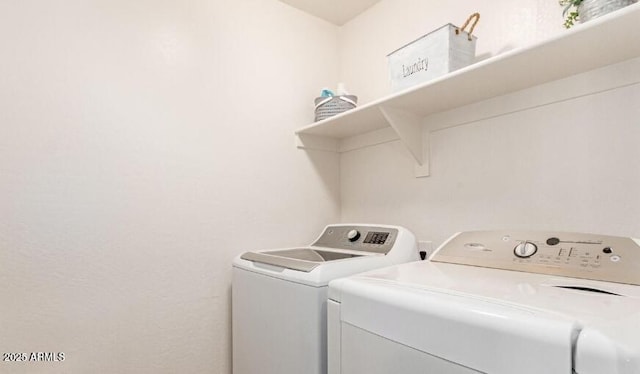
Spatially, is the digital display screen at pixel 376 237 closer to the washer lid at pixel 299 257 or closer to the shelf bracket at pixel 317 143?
the washer lid at pixel 299 257

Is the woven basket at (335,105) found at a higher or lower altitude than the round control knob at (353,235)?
higher

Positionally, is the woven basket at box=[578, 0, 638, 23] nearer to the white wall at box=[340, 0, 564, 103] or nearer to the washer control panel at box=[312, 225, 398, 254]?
the white wall at box=[340, 0, 564, 103]

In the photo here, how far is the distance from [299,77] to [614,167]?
137 cm

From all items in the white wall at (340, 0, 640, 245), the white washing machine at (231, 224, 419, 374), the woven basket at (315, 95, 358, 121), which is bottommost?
the white washing machine at (231, 224, 419, 374)

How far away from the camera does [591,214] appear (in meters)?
1.04

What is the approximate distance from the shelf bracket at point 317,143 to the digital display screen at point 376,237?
2.06 ft

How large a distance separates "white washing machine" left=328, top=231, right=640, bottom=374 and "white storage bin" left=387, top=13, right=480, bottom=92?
0.59 meters

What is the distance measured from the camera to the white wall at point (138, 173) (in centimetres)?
116

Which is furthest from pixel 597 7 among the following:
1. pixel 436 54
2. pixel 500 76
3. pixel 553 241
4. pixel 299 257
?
pixel 299 257

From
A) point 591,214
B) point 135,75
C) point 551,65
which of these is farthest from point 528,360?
point 135,75

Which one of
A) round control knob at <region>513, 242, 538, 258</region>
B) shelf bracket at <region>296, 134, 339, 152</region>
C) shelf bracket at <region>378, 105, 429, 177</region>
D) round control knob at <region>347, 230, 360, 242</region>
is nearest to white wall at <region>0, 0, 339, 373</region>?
shelf bracket at <region>296, 134, 339, 152</region>

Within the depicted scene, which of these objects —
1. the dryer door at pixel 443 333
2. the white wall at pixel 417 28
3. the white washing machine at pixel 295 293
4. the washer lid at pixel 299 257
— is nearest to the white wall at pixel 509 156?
the white wall at pixel 417 28

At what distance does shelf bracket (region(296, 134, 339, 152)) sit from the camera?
5.94ft

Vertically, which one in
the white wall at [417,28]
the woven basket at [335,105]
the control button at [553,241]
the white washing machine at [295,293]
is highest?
the white wall at [417,28]
